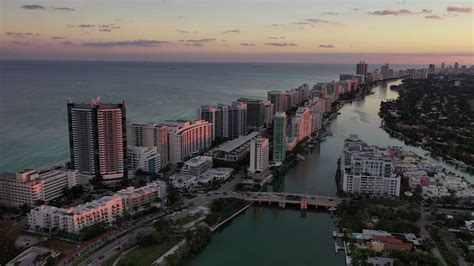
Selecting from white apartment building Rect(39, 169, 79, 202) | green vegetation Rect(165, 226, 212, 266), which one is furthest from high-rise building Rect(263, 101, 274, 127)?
green vegetation Rect(165, 226, 212, 266)

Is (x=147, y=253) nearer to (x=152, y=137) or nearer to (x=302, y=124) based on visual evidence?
(x=152, y=137)

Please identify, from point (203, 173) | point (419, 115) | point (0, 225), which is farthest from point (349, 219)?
point (419, 115)

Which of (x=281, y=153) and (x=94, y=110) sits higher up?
(x=94, y=110)

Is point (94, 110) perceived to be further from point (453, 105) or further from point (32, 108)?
point (453, 105)

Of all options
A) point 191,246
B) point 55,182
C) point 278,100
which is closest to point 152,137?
point 55,182

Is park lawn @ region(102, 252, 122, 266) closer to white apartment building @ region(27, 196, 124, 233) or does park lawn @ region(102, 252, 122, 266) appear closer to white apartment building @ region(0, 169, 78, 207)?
white apartment building @ region(27, 196, 124, 233)

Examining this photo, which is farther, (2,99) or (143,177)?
(2,99)

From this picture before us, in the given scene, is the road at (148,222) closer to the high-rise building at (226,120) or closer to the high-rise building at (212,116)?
the high-rise building at (212,116)
